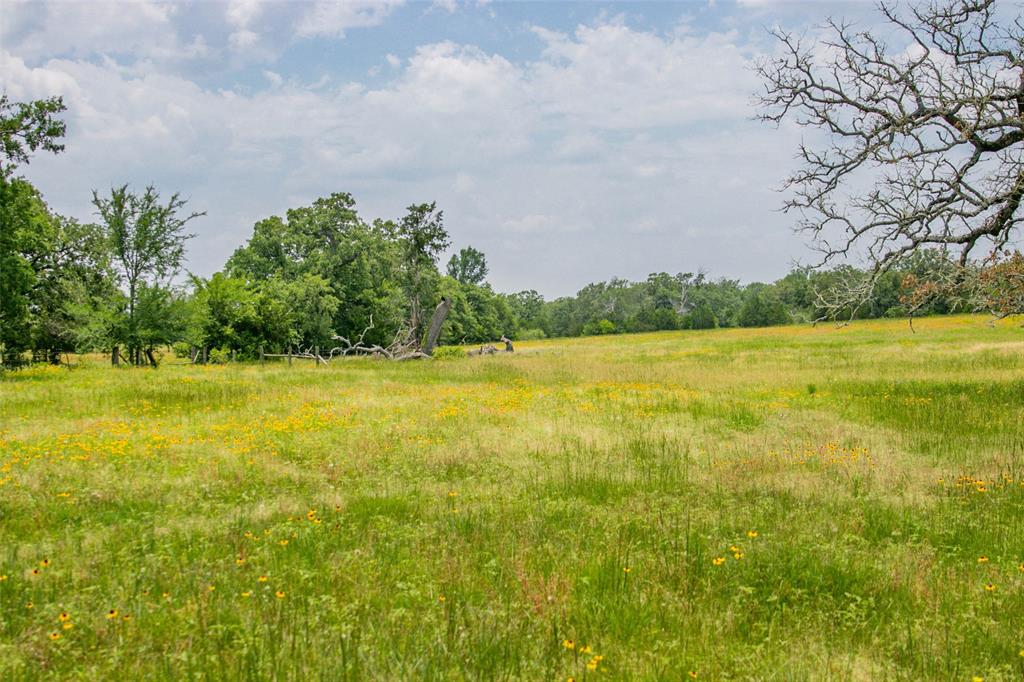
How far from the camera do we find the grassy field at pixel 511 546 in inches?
168

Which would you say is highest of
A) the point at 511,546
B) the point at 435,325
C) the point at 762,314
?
the point at 762,314

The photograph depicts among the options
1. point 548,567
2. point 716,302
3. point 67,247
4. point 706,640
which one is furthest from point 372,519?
point 716,302

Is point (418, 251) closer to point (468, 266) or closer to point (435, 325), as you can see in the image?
point (435, 325)

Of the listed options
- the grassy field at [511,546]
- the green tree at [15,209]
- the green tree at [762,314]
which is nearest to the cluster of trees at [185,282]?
the green tree at [15,209]

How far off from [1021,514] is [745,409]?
26.2 feet

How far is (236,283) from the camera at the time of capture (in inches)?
1538

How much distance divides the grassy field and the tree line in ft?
15.5

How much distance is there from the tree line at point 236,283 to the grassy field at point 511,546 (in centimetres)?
474

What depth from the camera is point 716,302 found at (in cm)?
14738

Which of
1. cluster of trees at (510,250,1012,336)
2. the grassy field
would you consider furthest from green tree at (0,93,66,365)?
cluster of trees at (510,250,1012,336)

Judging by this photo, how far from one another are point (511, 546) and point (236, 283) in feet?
124

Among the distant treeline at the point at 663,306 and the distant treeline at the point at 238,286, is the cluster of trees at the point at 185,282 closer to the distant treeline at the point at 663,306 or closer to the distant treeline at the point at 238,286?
the distant treeline at the point at 238,286

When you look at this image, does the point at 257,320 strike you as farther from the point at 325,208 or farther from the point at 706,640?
the point at 706,640

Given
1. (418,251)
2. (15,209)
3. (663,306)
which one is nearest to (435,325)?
(418,251)
